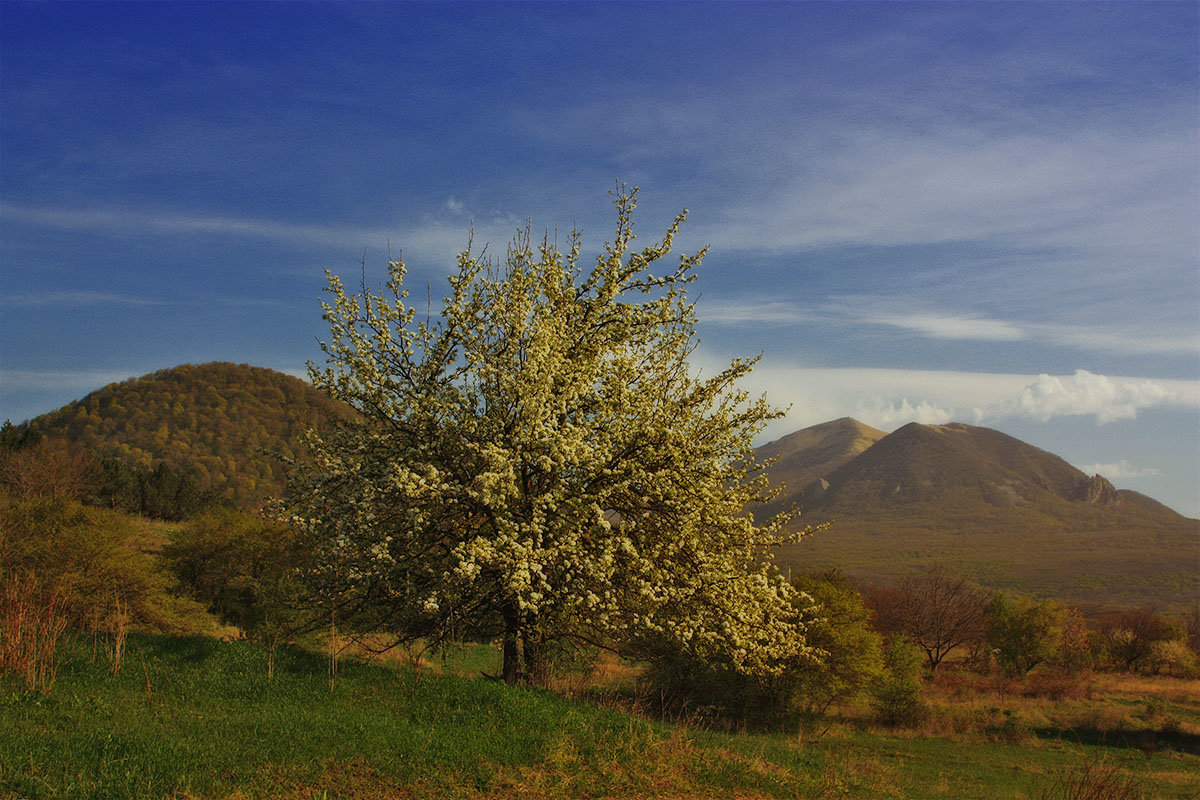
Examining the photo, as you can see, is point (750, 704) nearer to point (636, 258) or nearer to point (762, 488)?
point (762, 488)

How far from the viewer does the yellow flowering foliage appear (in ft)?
45.0

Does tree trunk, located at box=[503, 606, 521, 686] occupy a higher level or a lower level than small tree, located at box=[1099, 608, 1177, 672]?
higher

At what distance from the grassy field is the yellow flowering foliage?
1.72 m

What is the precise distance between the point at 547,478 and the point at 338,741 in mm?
6010

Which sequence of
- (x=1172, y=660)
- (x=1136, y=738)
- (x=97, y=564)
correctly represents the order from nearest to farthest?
1. (x=97, y=564)
2. (x=1136, y=738)
3. (x=1172, y=660)

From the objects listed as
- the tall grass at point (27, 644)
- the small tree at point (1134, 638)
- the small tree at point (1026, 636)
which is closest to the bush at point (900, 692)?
the small tree at point (1026, 636)

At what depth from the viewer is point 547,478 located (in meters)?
14.7

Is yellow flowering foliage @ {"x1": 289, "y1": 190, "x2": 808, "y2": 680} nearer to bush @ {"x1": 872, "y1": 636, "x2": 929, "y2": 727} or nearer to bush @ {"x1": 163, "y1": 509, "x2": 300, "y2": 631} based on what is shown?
bush @ {"x1": 872, "y1": 636, "x2": 929, "y2": 727}

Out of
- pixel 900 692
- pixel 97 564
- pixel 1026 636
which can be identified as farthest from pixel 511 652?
pixel 1026 636

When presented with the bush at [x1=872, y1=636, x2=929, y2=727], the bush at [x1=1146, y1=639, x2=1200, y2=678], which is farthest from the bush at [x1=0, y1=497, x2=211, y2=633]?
the bush at [x1=1146, y1=639, x2=1200, y2=678]

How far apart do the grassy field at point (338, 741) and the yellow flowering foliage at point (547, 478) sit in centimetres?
172

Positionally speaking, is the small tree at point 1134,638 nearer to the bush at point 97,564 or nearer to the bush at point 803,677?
the bush at point 803,677

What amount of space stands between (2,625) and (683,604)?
12.0m

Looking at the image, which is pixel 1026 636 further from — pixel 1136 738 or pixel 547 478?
pixel 547 478
